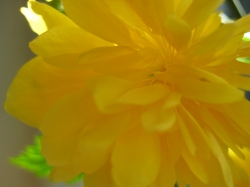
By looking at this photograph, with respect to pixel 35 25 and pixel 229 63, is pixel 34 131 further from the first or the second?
pixel 229 63

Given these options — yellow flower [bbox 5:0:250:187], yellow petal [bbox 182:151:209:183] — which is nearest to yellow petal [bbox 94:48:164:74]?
yellow flower [bbox 5:0:250:187]

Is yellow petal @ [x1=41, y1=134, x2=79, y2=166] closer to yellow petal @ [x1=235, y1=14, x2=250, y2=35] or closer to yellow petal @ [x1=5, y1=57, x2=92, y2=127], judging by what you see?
yellow petal @ [x1=5, y1=57, x2=92, y2=127]

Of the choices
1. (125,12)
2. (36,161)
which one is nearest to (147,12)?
(125,12)

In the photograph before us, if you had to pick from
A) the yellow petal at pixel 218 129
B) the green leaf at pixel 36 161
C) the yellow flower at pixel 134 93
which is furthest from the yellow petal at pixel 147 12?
the green leaf at pixel 36 161

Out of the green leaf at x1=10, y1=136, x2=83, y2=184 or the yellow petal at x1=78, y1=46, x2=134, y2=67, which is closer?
the yellow petal at x1=78, y1=46, x2=134, y2=67

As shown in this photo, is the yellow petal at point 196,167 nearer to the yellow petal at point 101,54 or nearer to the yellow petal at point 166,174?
the yellow petal at point 166,174

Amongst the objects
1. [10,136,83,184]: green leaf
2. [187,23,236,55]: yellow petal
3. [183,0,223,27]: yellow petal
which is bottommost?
[10,136,83,184]: green leaf

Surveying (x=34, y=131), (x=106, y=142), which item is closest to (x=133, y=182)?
(x=106, y=142)

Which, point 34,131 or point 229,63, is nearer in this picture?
point 229,63
